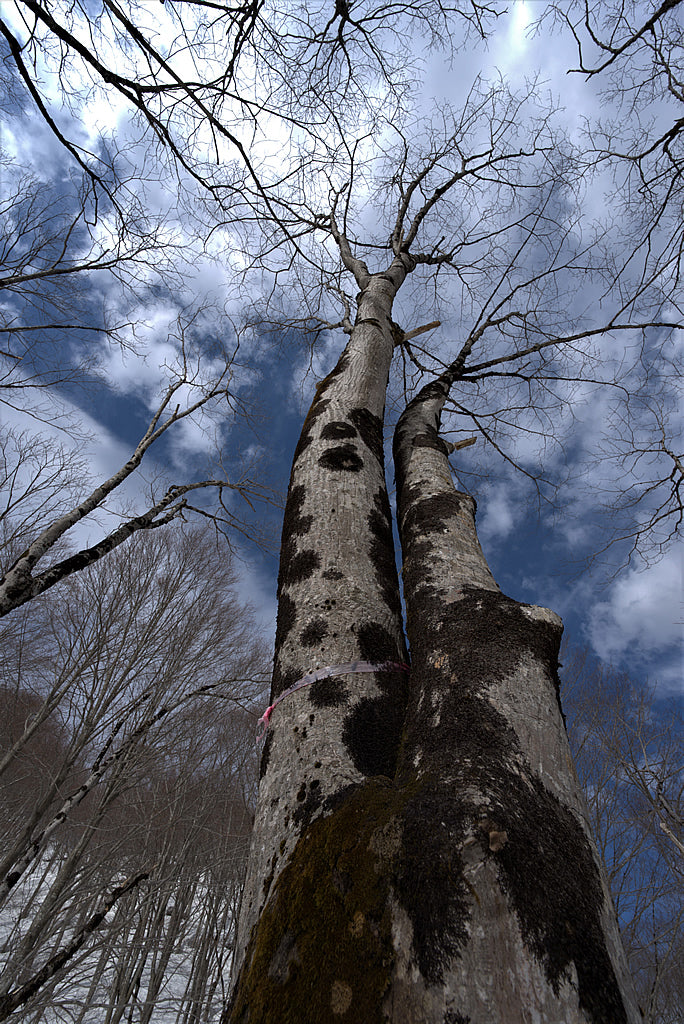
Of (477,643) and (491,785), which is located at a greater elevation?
(477,643)

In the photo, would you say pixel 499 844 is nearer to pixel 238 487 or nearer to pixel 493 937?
pixel 493 937

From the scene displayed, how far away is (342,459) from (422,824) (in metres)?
1.38

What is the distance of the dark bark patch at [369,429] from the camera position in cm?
219

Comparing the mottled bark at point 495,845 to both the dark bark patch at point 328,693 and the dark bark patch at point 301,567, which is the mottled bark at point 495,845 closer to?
the dark bark patch at point 328,693

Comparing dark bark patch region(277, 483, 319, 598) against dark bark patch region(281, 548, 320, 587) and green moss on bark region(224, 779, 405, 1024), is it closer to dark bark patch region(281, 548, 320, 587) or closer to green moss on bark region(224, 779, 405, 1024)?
dark bark patch region(281, 548, 320, 587)

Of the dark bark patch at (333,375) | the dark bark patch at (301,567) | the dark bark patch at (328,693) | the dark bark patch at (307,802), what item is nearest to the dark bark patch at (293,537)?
the dark bark patch at (301,567)

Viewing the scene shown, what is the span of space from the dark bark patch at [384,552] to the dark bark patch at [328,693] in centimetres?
35

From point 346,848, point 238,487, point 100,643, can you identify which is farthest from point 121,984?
point 346,848

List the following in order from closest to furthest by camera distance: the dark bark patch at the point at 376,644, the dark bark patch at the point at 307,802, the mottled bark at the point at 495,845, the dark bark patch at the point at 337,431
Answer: the mottled bark at the point at 495,845
the dark bark patch at the point at 307,802
the dark bark patch at the point at 376,644
the dark bark patch at the point at 337,431

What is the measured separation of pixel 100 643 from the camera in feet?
22.7

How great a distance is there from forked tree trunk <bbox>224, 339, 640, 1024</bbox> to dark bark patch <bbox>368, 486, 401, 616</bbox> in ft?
0.05

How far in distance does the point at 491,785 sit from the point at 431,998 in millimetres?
324

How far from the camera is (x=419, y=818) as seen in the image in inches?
34.8

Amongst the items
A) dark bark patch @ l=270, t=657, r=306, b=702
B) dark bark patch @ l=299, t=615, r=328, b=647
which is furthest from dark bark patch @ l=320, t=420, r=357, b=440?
dark bark patch @ l=270, t=657, r=306, b=702
